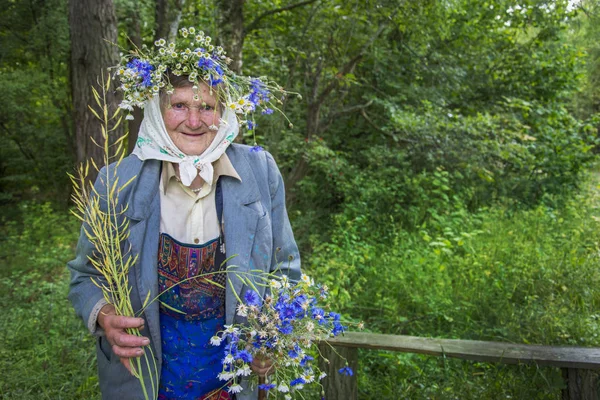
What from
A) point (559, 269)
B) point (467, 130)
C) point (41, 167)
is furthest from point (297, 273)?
point (41, 167)

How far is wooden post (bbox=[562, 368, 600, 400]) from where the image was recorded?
259cm

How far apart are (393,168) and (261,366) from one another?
207 inches

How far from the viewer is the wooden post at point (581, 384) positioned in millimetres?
2592

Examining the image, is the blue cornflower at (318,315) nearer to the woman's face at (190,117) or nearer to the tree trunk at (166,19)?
the woman's face at (190,117)

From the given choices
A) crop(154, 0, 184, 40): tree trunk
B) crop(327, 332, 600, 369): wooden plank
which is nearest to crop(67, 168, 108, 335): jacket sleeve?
crop(327, 332, 600, 369): wooden plank

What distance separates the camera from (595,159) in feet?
26.6

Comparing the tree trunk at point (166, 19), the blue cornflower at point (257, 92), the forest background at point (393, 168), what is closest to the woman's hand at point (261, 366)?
the blue cornflower at point (257, 92)

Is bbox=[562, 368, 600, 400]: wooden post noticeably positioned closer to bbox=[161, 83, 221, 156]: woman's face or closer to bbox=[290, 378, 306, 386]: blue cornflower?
bbox=[290, 378, 306, 386]: blue cornflower

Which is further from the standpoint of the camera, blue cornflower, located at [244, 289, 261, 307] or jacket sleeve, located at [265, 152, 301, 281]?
jacket sleeve, located at [265, 152, 301, 281]

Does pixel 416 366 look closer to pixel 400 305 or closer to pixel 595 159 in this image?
pixel 400 305

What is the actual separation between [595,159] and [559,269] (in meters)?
4.42

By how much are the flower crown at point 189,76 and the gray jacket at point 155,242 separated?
0.23 m

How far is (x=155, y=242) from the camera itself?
1.78m

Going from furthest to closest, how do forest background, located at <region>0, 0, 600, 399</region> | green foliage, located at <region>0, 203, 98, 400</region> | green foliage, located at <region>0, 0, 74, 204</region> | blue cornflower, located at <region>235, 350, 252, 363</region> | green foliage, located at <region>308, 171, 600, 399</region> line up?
green foliage, located at <region>0, 0, 74, 204</region>
forest background, located at <region>0, 0, 600, 399</region>
green foliage, located at <region>308, 171, 600, 399</region>
green foliage, located at <region>0, 203, 98, 400</region>
blue cornflower, located at <region>235, 350, 252, 363</region>
